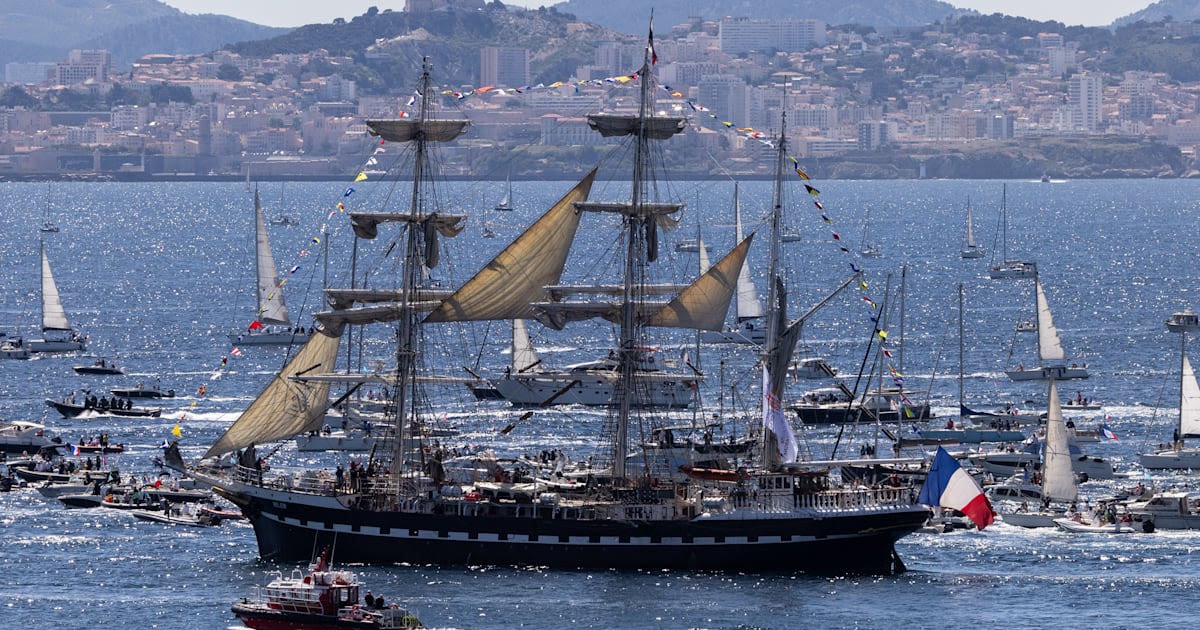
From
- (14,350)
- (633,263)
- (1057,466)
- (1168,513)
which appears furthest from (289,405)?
(14,350)

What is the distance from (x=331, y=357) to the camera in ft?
242

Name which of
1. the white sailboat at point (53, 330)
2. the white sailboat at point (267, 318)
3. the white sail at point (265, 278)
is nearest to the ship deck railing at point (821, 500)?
the white sailboat at point (267, 318)

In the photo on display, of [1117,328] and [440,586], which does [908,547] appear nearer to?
[440,586]

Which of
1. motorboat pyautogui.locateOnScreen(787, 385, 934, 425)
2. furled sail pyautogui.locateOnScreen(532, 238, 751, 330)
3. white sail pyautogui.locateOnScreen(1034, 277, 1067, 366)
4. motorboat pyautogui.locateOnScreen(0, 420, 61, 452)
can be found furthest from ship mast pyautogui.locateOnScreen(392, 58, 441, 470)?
white sail pyautogui.locateOnScreen(1034, 277, 1067, 366)

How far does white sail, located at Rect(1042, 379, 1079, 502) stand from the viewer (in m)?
82.1

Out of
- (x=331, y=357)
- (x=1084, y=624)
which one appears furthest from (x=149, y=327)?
(x=1084, y=624)

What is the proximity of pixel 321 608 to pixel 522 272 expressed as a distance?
1857 cm

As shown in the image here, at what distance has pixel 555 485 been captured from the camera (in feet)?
231

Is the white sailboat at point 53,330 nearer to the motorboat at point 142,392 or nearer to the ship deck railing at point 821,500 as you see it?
the motorboat at point 142,392

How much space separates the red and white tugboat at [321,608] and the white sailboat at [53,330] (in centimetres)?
8065

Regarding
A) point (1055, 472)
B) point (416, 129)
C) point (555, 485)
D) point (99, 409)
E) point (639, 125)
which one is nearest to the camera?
point (555, 485)

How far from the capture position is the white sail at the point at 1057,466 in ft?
269

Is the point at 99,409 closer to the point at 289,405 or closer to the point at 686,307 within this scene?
the point at 289,405

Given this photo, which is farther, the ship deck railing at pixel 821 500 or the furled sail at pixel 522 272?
the furled sail at pixel 522 272
